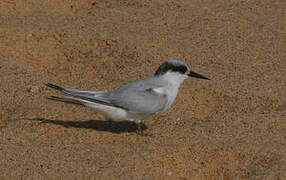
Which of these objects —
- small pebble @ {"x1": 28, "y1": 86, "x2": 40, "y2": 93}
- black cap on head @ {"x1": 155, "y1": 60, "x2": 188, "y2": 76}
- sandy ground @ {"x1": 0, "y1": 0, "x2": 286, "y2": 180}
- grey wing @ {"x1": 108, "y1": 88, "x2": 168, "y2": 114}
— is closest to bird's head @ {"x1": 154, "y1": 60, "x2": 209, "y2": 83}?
black cap on head @ {"x1": 155, "y1": 60, "x2": 188, "y2": 76}

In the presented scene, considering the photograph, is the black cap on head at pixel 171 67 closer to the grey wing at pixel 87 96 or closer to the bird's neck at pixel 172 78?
the bird's neck at pixel 172 78

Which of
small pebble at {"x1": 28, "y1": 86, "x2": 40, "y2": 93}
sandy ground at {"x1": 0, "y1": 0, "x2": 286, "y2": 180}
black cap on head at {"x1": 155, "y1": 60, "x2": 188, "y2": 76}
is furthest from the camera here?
small pebble at {"x1": 28, "y1": 86, "x2": 40, "y2": 93}

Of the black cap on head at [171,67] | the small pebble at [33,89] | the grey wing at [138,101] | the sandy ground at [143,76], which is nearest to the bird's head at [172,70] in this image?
the black cap on head at [171,67]

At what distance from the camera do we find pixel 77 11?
7004 mm

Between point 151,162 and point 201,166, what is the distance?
36 centimetres

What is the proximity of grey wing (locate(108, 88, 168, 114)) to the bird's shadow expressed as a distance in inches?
13.9

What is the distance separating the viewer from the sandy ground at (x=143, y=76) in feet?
13.7

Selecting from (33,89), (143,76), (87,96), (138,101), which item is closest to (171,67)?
(138,101)

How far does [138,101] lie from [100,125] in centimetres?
50

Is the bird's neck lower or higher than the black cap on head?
lower

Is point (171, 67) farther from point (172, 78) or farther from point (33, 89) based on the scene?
point (33, 89)

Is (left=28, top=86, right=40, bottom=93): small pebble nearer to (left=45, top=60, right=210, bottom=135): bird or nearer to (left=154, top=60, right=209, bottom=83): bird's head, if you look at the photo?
(left=45, top=60, right=210, bottom=135): bird

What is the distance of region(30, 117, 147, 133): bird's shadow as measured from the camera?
4.72m

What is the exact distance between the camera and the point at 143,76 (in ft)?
18.1
